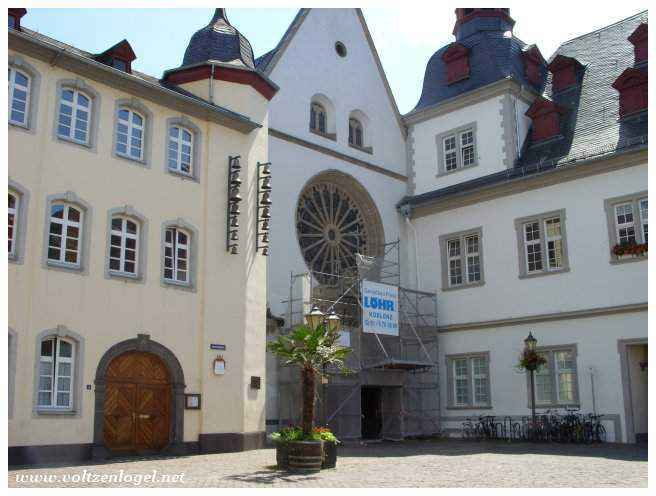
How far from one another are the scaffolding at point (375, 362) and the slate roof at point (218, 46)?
6.28 metres

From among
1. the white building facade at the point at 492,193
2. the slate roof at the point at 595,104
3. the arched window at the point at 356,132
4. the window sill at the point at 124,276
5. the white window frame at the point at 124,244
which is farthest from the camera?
the arched window at the point at 356,132

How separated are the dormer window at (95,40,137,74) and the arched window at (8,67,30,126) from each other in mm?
2769

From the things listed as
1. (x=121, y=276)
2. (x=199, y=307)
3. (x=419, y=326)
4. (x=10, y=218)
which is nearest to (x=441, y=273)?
(x=419, y=326)

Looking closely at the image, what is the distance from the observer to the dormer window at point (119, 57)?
61.5 ft

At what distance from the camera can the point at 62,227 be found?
16.4 metres

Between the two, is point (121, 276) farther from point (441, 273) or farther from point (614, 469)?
point (441, 273)

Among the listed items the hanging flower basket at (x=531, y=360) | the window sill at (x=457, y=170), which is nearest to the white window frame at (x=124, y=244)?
the hanging flower basket at (x=531, y=360)

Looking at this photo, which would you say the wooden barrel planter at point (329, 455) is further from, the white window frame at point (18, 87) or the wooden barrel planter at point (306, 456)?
the white window frame at point (18, 87)

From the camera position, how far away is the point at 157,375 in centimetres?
1770

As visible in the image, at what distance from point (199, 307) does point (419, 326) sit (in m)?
9.59

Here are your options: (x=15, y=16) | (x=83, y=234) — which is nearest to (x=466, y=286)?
(x=83, y=234)

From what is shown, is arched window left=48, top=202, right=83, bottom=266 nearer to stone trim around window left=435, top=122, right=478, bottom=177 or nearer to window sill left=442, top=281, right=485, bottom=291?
window sill left=442, top=281, right=485, bottom=291

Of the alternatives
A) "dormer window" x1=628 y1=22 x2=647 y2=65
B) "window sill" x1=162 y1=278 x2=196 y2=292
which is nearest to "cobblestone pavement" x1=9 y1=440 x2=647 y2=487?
"window sill" x1=162 y1=278 x2=196 y2=292

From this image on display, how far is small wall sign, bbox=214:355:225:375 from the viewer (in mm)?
18516
